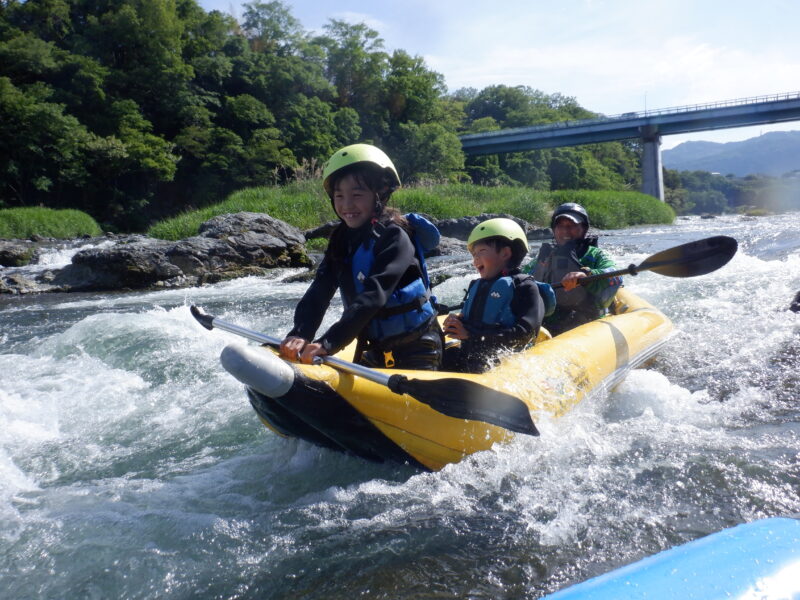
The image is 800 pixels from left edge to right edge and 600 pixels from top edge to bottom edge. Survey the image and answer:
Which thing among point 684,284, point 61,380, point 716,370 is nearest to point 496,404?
point 716,370

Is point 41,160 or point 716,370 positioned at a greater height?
point 41,160

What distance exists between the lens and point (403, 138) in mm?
35781

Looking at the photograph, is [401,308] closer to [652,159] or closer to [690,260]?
[690,260]

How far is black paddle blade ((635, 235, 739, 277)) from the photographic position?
4.32 m

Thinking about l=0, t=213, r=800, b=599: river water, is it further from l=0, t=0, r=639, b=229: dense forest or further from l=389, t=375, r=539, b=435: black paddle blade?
l=0, t=0, r=639, b=229: dense forest

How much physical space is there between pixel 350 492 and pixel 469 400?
68cm

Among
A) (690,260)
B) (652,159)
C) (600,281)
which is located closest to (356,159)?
(600,281)

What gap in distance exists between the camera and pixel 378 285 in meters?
2.55

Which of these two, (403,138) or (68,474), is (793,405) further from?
(403,138)

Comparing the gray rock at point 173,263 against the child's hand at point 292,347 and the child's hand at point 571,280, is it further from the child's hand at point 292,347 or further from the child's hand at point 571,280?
the child's hand at point 292,347

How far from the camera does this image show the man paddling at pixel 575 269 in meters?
4.65

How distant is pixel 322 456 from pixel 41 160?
89.9ft

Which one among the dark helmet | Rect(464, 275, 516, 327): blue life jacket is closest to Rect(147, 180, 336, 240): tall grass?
the dark helmet

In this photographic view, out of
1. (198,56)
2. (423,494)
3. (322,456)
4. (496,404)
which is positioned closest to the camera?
(496,404)
